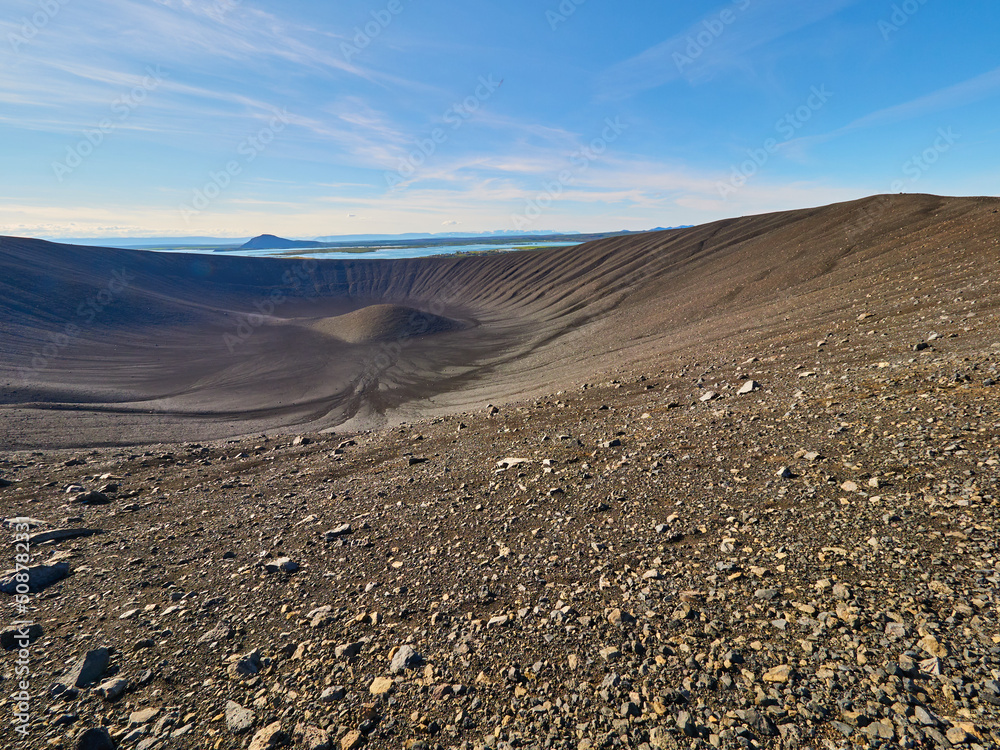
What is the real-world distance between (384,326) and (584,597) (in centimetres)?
4677

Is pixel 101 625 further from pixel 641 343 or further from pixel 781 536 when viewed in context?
pixel 641 343

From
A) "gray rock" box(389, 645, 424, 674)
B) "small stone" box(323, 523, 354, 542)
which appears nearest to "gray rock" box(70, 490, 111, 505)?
"small stone" box(323, 523, 354, 542)

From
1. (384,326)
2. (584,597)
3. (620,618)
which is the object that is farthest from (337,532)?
(384,326)

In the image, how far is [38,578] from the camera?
6508mm

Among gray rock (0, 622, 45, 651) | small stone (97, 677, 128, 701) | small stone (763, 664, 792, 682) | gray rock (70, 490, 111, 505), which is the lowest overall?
small stone (763, 664, 792, 682)

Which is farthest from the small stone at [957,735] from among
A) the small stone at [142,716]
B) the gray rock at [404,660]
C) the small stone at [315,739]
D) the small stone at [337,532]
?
the small stone at [337,532]

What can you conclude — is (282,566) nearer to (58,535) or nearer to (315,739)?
(315,739)

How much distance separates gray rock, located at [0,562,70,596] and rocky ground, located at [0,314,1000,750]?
0.19 feet

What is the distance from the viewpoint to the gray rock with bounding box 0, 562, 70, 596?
20.7 ft

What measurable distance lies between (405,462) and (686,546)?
26.0 feet

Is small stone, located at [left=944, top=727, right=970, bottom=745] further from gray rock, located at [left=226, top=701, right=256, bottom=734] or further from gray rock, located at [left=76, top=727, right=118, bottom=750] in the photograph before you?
gray rock, located at [left=76, top=727, right=118, bottom=750]

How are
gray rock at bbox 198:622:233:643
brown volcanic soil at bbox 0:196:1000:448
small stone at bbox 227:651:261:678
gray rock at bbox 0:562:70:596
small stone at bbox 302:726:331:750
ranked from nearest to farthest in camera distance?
small stone at bbox 302:726:331:750 → small stone at bbox 227:651:261:678 → gray rock at bbox 198:622:233:643 → gray rock at bbox 0:562:70:596 → brown volcanic soil at bbox 0:196:1000:448

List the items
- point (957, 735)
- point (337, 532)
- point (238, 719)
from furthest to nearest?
point (337, 532), point (238, 719), point (957, 735)

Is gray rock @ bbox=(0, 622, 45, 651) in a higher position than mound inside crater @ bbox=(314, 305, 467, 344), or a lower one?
lower
